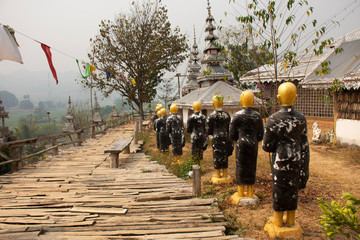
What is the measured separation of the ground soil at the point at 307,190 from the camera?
403cm

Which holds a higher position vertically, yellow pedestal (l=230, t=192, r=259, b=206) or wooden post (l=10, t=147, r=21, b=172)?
wooden post (l=10, t=147, r=21, b=172)

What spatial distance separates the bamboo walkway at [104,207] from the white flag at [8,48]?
11.4ft

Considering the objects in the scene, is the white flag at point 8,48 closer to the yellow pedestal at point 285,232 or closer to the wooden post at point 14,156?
the wooden post at point 14,156

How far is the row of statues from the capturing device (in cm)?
367

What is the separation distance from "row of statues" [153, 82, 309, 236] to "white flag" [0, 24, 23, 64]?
5366mm

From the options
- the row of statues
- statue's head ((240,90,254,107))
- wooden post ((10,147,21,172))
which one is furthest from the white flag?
statue's head ((240,90,254,107))

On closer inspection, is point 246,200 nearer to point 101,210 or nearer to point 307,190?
point 307,190

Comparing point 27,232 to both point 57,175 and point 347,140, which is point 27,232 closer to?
point 57,175

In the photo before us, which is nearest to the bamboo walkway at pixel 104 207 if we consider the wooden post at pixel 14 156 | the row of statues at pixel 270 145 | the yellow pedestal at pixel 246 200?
the wooden post at pixel 14 156

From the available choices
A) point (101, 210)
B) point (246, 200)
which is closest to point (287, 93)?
point (246, 200)

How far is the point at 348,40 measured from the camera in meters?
12.2

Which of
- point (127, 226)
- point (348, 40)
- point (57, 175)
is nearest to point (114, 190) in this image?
point (127, 226)

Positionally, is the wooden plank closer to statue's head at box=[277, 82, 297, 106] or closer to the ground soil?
the ground soil

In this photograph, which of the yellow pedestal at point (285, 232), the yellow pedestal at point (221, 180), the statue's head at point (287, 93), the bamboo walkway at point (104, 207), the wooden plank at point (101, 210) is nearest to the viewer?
the yellow pedestal at point (285, 232)
